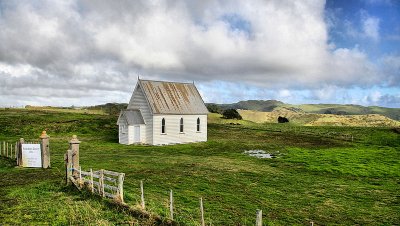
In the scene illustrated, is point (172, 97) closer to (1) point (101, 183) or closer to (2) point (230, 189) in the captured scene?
(2) point (230, 189)

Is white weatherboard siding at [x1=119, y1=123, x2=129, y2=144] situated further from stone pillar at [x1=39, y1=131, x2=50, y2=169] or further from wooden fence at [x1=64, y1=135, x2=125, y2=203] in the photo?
wooden fence at [x1=64, y1=135, x2=125, y2=203]

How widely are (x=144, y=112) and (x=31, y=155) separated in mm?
23478

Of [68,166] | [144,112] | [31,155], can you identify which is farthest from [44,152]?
[144,112]

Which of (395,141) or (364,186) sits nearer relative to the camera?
(364,186)

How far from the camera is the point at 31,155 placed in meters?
27.7

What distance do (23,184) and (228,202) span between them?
11893 millimetres

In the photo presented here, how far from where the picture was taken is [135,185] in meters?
21.6

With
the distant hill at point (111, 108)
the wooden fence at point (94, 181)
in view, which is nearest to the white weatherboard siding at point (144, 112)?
the wooden fence at point (94, 181)

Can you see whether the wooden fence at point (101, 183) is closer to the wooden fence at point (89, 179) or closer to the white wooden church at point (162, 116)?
the wooden fence at point (89, 179)

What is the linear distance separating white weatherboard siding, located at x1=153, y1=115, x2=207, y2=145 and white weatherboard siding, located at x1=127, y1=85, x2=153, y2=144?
739 mm

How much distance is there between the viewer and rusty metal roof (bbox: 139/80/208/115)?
5025 centimetres

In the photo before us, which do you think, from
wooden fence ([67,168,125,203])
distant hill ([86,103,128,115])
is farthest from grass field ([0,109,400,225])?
distant hill ([86,103,128,115])

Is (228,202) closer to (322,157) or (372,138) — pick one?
(322,157)

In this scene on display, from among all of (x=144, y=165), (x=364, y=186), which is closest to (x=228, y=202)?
(x=364, y=186)
